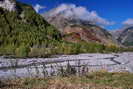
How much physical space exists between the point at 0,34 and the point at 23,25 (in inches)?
1588

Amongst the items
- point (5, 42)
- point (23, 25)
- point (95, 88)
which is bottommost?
point (95, 88)

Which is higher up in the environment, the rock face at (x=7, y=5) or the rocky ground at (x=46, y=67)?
the rock face at (x=7, y=5)

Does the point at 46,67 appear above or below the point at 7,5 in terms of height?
below

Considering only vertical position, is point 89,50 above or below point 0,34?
below

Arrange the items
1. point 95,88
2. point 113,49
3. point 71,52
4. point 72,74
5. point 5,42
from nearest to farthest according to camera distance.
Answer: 1. point 95,88
2. point 72,74
3. point 71,52
4. point 5,42
5. point 113,49

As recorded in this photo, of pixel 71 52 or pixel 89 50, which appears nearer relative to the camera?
pixel 71 52

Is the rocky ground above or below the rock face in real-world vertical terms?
below

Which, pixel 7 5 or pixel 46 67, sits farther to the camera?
pixel 7 5

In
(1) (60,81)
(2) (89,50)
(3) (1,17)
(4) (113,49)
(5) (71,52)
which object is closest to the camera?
(1) (60,81)

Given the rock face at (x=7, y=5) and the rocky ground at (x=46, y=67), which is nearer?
the rocky ground at (x=46, y=67)

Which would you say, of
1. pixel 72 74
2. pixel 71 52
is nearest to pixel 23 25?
pixel 71 52

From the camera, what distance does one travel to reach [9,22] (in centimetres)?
17025

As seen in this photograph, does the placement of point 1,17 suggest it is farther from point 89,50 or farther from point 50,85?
point 50,85

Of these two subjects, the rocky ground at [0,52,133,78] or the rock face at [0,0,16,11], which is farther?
the rock face at [0,0,16,11]
